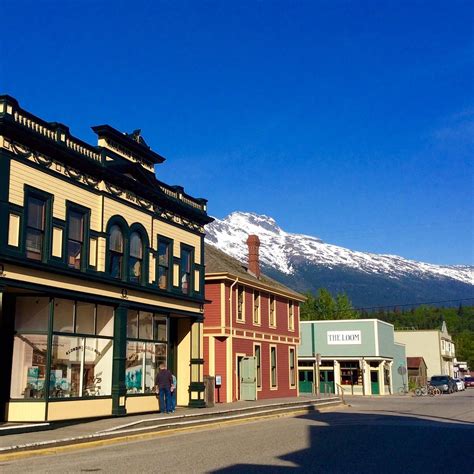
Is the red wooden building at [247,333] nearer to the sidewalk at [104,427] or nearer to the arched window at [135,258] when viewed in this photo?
the sidewalk at [104,427]

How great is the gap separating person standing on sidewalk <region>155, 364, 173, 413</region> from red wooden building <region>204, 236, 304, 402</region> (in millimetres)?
7186

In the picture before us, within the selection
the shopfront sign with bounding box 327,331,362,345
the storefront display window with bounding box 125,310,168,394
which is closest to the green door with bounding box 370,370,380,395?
the shopfront sign with bounding box 327,331,362,345

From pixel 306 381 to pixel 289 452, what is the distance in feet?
128

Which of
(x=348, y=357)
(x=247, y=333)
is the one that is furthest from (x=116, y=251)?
(x=348, y=357)

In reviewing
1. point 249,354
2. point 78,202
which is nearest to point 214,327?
point 249,354

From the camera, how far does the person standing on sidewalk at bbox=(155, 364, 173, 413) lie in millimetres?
22812

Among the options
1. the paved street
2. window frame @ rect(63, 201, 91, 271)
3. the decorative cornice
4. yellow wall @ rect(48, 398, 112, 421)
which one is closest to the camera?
the paved street

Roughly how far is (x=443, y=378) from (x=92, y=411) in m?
44.9

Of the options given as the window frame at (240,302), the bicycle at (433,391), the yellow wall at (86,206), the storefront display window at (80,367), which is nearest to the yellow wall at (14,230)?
the yellow wall at (86,206)

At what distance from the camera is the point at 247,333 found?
110ft

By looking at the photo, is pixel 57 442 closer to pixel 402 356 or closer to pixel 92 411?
pixel 92 411

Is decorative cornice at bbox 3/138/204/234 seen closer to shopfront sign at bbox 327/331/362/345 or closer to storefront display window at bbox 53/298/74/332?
storefront display window at bbox 53/298/74/332

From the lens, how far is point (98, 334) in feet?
Result: 69.5

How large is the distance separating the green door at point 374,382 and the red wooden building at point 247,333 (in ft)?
43.0
